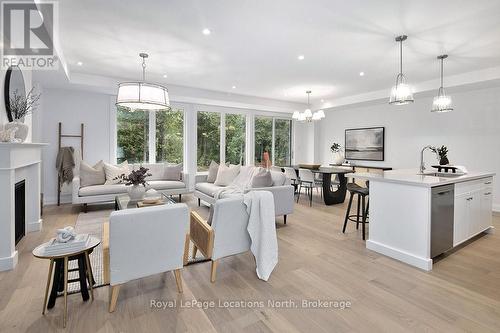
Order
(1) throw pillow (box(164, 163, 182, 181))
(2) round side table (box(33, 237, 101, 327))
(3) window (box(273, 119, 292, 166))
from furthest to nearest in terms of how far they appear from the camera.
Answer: (3) window (box(273, 119, 292, 166)) < (1) throw pillow (box(164, 163, 182, 181)) < (2) round side table (box(33, 237, 101, 327))

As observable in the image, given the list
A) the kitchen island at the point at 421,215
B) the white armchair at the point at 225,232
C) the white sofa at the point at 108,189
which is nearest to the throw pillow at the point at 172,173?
the white sofa at the point at 108,189

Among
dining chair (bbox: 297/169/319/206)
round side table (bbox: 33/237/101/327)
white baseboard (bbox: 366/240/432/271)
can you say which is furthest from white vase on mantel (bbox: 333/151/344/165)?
round side table (bbox: 33/237/101/327)

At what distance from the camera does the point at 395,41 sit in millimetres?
3514

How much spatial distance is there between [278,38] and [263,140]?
5.00 metres

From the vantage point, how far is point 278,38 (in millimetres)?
3482

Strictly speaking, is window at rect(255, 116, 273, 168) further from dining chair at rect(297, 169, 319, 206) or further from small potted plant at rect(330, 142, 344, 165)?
dining chair at rect(297, 169, 319, 206)

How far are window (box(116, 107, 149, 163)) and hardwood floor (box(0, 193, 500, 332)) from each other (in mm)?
3309

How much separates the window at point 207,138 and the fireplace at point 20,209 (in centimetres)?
412

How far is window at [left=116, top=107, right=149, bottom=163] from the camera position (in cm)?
621

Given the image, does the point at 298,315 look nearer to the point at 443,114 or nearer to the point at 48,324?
the point at 48,324

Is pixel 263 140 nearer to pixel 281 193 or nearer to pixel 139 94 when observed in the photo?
pixel 281 193

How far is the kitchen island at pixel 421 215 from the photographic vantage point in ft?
8.82

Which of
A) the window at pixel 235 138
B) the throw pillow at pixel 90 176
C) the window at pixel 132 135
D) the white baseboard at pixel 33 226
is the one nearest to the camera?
the white baseboard at pixel 33 226

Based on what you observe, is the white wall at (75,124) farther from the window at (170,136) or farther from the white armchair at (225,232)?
the white armchair at (225,232)
